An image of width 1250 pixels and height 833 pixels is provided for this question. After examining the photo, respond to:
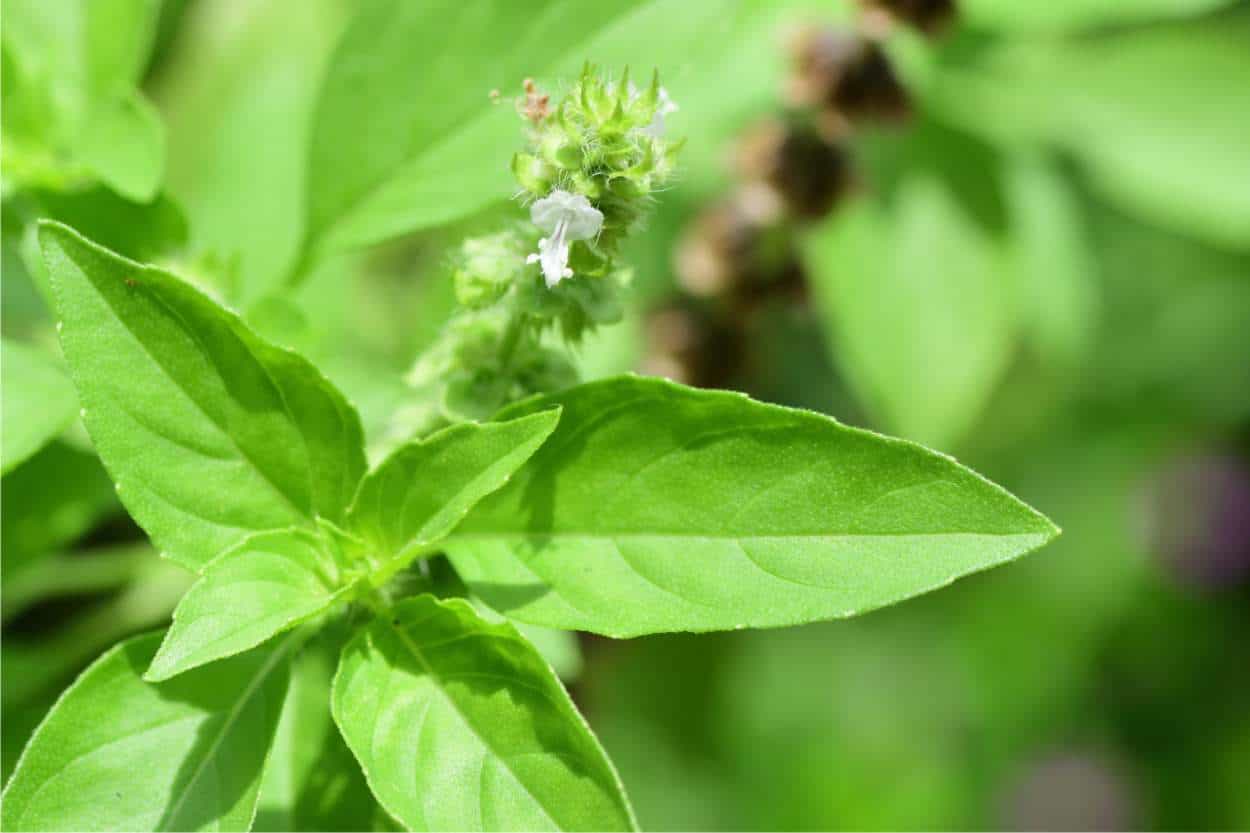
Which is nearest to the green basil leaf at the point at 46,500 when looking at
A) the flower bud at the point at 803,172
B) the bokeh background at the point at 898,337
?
the bokeh background at the point at 898,337

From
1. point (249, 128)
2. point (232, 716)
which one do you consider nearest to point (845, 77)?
point (249, 128)

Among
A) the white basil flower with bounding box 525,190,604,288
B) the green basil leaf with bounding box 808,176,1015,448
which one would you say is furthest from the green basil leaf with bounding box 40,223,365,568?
the green basil leaf with bounding box 808,176,1015,448

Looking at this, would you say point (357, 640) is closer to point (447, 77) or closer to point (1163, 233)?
point (447, 77)

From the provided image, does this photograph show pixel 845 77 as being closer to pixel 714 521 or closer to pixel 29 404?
pixel 714 521

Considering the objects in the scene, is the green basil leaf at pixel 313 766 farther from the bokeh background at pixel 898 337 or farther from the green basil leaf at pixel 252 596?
the bokeh background at pixel 898 337

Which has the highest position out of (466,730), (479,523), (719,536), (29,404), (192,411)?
(29,404)

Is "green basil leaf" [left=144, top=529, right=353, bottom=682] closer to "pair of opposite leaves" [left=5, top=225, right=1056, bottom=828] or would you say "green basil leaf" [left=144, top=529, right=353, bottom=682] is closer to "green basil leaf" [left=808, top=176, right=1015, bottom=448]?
"pair of opposite leaves" [left=5, top=225, right=1056, bottom=828]
